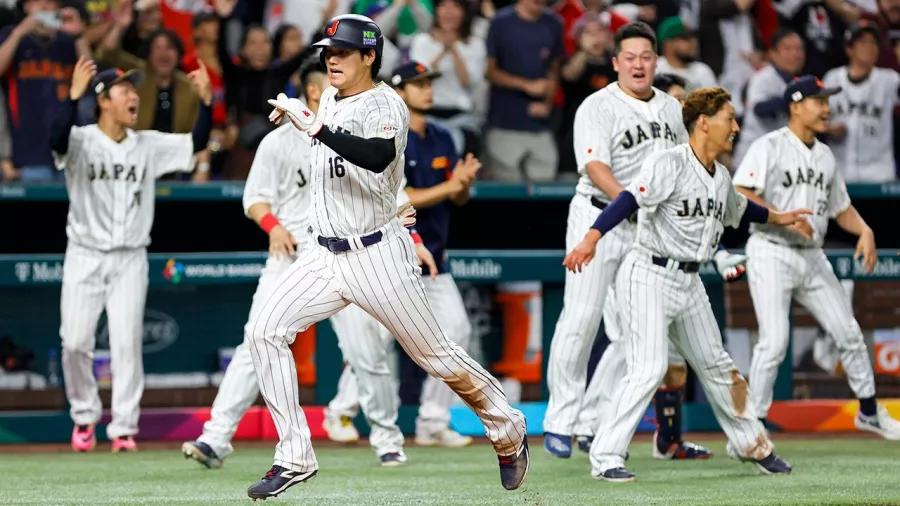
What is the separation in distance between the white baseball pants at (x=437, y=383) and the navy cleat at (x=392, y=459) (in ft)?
2.53

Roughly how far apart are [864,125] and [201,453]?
20.6ft

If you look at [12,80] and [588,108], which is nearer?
[588,108]

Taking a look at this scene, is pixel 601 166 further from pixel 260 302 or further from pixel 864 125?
pixel 864 125

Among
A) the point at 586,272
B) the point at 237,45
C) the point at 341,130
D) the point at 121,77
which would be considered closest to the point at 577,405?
the point at 586,272

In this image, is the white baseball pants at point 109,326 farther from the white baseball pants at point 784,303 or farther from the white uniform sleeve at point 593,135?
the white baseball pants at point 784,303

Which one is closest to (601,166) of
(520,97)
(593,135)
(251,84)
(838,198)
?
(593,135)

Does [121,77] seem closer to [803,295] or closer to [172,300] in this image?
[172,300]

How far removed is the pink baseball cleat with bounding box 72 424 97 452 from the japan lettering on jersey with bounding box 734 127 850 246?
412 cm

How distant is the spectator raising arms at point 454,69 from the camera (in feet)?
34.1

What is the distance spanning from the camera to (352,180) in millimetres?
5215

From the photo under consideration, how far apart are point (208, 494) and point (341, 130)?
190cm

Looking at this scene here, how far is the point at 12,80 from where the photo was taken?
9758 mm

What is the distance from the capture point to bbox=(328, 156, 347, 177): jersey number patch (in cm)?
520

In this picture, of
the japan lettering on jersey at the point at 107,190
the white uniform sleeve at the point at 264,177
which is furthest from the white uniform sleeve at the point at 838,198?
the japan lettering on jersey at the point at 107,190
